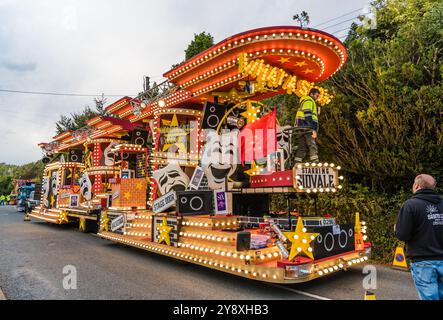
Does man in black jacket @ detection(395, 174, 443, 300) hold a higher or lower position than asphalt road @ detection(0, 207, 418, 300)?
higher

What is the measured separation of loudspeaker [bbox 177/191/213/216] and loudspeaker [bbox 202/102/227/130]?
1642mm

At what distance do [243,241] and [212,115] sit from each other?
335 cm

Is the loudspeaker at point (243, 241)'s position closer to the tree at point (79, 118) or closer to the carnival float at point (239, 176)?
the carnival float at point (239, 176)

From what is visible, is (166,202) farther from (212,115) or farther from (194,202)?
(212,115)

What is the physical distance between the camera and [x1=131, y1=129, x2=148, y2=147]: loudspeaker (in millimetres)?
11977

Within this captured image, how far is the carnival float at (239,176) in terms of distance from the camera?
4703mm

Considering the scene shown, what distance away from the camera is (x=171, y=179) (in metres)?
7.73

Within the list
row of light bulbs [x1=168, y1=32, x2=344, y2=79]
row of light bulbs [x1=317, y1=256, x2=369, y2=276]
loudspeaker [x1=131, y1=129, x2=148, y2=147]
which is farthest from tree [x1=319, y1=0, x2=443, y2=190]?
loudspeaker [x1=131, y1=129, x2=148, y2=147]

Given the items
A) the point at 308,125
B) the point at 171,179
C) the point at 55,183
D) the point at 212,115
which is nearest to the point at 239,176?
the point at 212,115

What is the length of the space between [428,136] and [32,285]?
8.81m

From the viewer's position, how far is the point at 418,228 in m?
2.96

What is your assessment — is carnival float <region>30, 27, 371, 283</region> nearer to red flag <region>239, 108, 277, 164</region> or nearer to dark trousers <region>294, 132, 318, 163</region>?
red flag <region>239, 108, 277, 164</region>

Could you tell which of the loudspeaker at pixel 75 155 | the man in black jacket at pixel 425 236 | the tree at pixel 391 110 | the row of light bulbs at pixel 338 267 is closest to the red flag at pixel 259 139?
the row of light bulbs at pixel 338 267

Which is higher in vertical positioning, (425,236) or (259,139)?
(259,139)
